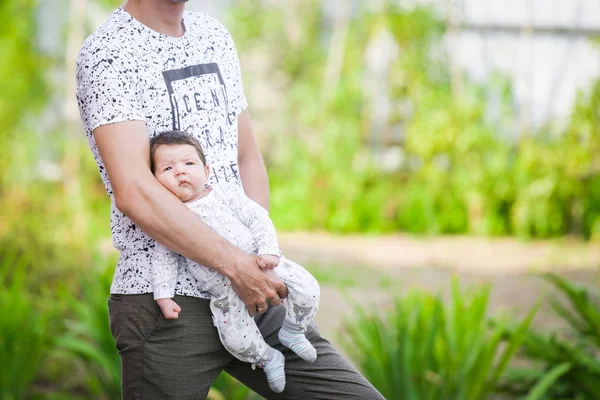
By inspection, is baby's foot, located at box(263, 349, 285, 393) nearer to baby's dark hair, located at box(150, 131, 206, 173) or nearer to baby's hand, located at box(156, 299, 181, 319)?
baby's hand, located at box(156, 299, 181, 319)

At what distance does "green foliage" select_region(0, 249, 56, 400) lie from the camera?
3338mm

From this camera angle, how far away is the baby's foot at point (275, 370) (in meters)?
1.73

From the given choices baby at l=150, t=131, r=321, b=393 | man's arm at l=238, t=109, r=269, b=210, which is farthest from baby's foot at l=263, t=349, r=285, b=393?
man's arm at l=238, t=109, r=269, b=210

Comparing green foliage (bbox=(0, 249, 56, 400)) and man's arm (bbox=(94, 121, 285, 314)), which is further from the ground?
man's arm (bbox=(94, 121, 285, 314))

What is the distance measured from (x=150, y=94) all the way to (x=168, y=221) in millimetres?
296

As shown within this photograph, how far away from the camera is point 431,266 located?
6.85 meters

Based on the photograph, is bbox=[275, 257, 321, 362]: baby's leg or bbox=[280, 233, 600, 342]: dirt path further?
bbox=[280, 233, 600, 342]: dirt path

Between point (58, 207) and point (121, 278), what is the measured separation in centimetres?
430

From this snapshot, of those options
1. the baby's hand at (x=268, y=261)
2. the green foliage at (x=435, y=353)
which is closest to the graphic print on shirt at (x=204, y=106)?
the baby's hand at (x=268, y=261)

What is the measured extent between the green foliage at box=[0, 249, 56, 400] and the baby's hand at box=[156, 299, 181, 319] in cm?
204

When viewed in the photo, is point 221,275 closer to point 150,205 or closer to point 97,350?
point 150,205

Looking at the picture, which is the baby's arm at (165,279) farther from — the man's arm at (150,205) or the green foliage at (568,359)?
the green foliage at (568,359)

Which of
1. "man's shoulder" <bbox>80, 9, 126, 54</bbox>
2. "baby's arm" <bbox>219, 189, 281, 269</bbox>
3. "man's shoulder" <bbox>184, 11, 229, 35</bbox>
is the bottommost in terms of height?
"baby's arm" <bbox>219, 189, 281, 269</bbox>

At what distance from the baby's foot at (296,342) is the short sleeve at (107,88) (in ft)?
1.92
